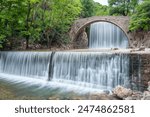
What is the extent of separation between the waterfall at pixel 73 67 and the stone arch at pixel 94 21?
682 centimetres

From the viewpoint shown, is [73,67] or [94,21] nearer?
[73,67]

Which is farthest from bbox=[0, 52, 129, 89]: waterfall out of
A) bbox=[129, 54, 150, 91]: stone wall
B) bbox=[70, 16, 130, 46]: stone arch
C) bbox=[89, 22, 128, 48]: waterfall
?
bbox=[89, 22, 128, 48]: waterfall

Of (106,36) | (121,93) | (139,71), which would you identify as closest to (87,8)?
(106,36)

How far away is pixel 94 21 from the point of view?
1856cm

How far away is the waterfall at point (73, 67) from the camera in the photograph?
9492 mm

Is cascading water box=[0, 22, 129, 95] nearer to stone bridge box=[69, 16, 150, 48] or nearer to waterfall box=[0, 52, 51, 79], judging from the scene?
waterfall box=[0, 52, 51, 79]

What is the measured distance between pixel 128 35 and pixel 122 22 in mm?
1182

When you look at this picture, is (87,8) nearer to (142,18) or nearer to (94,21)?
(94,21)

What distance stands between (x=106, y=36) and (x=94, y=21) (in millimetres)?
2050

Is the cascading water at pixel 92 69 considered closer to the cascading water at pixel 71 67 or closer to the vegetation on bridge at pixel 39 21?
the cascading water at pixel 71 67

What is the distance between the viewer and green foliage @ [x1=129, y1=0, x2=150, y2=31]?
15.1 meters

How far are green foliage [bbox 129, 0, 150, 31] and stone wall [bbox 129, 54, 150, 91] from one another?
686 centimetres

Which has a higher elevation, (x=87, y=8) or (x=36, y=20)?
(x=87, y=8)

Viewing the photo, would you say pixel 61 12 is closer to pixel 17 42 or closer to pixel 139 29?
pixel 17 42
